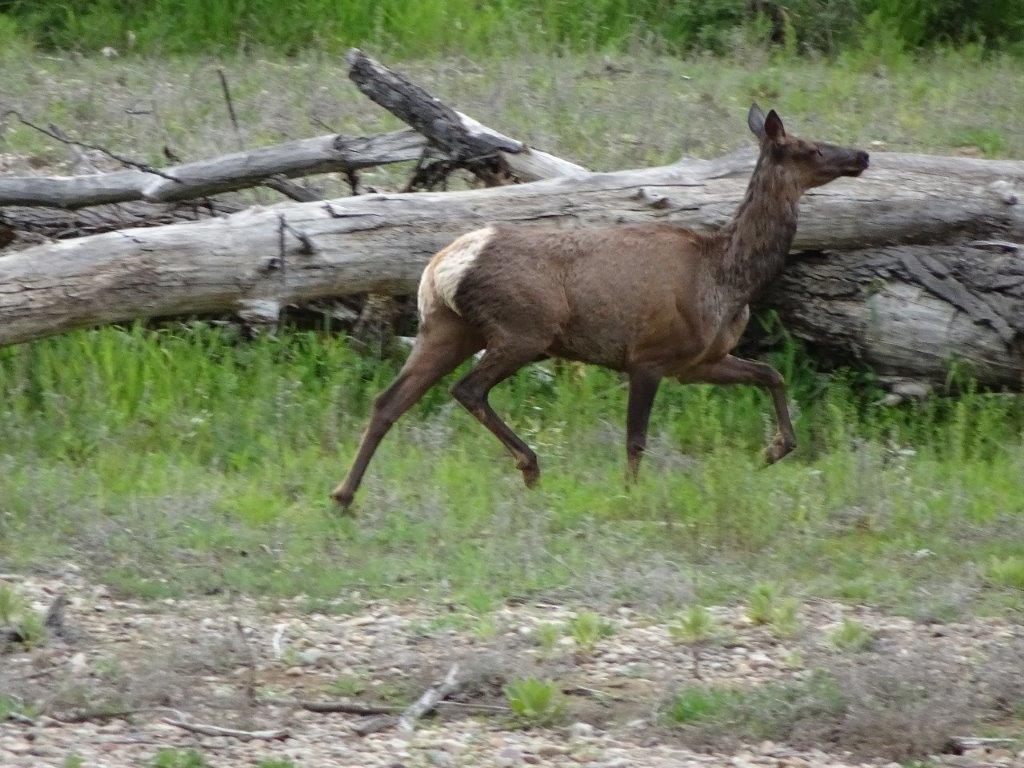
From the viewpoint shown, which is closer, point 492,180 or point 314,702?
point 314,702

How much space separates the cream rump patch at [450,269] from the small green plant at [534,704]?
323 centimetres

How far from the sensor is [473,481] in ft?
26.6

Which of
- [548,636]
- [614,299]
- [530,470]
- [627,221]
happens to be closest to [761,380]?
[614,299]

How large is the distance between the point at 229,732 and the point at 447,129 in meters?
5.48

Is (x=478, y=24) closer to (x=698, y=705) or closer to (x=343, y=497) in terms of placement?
(x=343, y=497)

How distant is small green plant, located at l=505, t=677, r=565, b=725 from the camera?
5.14 meters

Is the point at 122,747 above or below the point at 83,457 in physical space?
above

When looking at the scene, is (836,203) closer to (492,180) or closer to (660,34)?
(492,180)

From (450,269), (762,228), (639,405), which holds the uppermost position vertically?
(762,228)

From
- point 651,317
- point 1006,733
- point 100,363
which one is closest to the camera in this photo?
point 1006,733

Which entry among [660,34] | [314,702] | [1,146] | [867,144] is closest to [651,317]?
[314,702]

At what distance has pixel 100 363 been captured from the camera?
9172 mm

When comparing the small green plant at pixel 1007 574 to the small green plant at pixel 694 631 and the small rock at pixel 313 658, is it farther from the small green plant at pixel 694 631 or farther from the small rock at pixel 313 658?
the small rock at pixel 313 658

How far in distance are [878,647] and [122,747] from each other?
2631 mm
